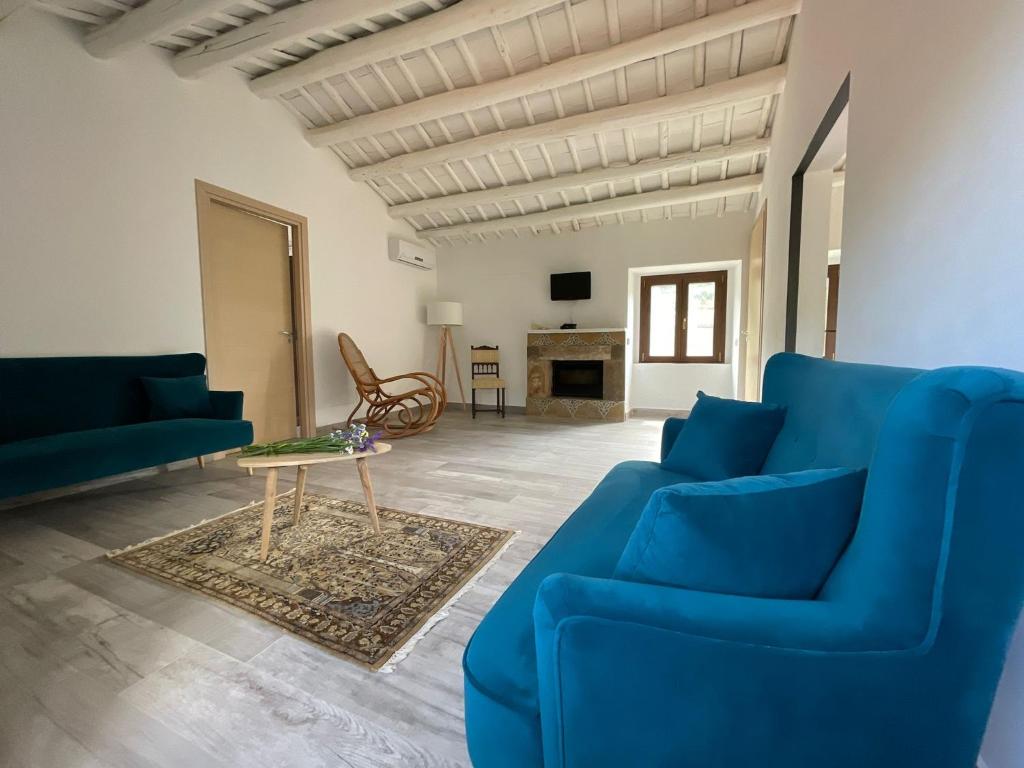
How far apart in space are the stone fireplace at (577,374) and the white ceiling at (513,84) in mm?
1505

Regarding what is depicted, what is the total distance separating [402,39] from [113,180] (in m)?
2.21

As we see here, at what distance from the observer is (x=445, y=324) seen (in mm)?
5961

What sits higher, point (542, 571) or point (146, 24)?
point (146, 24)

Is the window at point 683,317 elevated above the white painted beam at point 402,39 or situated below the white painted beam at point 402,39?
below

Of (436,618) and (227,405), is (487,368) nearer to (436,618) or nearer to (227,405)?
(227,405)

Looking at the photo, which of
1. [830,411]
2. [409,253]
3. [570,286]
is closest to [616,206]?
[570,286]

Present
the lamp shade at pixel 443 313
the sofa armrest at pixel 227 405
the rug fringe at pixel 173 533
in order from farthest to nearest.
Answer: the lamp shade at pixel 443 313
the sofa armrest at pixel 227 405
the rug fringe at pixel 173 533

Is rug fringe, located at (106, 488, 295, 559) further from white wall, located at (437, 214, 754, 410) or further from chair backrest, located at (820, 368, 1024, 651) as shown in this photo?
white wall, located at (437, 214, 754, 410)

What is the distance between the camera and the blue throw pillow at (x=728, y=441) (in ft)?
5.19

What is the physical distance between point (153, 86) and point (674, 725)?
4.68 m

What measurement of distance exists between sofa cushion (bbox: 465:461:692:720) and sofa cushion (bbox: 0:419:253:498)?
99.9 inches

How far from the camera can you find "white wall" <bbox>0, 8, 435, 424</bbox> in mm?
2582

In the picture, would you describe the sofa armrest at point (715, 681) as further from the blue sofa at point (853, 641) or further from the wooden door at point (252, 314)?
the wooden door at point (252, 314)

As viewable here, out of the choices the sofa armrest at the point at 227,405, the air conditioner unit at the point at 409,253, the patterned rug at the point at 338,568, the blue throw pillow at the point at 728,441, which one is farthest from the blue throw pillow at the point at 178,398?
the blue throw pillow at the point at 728,441
